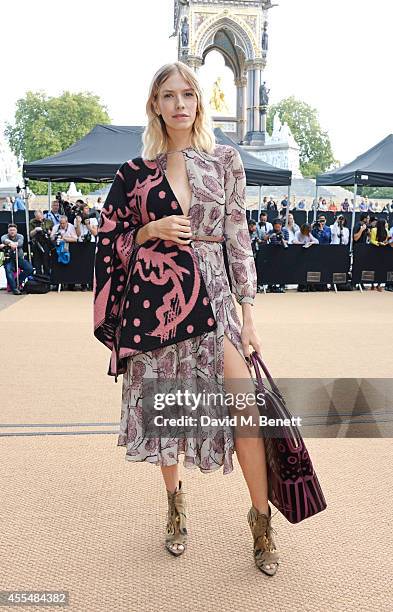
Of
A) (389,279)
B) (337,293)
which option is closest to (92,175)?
(337,293)

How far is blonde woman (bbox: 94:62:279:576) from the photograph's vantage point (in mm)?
2371

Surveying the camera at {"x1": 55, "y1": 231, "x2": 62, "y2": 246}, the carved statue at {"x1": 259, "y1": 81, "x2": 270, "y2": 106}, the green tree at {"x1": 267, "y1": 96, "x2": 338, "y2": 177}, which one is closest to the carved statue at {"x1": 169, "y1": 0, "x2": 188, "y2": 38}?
the carved statue at {"x1": 259, "y1": 81, "x2": 270, "y2": 106}

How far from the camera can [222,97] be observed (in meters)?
43.5

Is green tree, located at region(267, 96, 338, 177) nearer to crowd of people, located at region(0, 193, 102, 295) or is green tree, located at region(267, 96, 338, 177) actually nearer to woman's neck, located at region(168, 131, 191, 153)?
crowd of people, located at region(0, 193, 102, 295)

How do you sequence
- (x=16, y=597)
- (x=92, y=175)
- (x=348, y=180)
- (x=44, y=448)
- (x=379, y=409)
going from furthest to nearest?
(x=348, y=180), (x=92, y=175), (x=379, y=409), (x=44, y=448), (x=16, y=597)

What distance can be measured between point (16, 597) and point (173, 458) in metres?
0.76

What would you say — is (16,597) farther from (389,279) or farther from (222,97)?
(222,97)

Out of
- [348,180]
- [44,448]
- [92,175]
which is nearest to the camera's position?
[44,448]

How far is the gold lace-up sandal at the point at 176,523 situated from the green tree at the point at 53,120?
53.4m

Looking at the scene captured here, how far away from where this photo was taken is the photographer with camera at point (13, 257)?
11.7m

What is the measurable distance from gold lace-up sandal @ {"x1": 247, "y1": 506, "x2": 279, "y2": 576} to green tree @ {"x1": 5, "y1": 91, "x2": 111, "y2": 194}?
5362 cm

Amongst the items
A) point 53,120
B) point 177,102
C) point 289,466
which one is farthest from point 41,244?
point 53,120

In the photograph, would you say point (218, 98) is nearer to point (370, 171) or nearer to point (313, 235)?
point (313, 235)

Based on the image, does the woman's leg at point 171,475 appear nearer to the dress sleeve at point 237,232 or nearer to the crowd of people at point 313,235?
the dress sleeve at point 237,232
